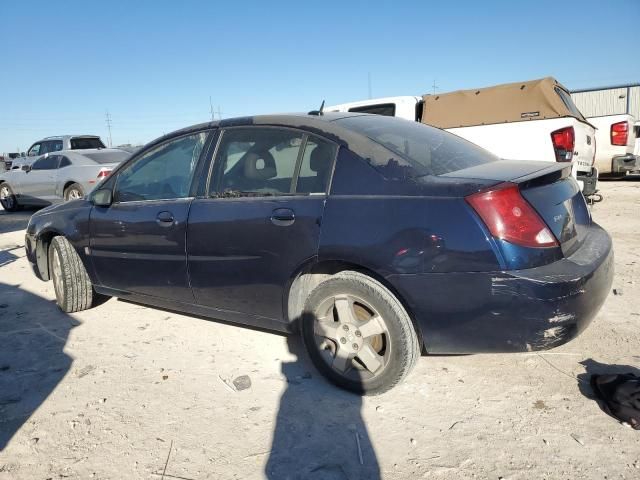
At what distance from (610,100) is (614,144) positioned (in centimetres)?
1652

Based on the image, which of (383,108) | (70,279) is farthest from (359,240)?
(383,108)

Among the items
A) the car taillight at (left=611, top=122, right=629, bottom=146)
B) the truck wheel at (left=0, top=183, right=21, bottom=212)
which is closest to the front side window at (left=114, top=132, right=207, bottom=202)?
the car taillight at (left=611, top=122, right=629, bottom=146)

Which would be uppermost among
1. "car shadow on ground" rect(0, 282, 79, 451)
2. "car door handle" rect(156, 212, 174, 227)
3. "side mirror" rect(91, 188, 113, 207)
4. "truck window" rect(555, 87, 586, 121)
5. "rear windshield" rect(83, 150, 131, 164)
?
"truck window" rect(555, 87, 586, 121)

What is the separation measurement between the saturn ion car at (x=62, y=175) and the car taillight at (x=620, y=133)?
33.9ft

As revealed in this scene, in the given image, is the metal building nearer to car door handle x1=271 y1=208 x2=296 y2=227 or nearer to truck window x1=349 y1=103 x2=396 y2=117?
truck window x1=349 y1=103 x2=396 y2=117

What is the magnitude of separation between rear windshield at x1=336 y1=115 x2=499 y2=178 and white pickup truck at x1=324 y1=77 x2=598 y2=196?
3689 millimetres

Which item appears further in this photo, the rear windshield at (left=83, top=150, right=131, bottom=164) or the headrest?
the rear windshield at (left=83, top=150, right=131, bottom=164)

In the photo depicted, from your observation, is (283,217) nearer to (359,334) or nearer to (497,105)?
(359,334)

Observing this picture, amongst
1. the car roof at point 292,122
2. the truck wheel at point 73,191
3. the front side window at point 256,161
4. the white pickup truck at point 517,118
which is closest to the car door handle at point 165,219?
the front side window at point 256,161

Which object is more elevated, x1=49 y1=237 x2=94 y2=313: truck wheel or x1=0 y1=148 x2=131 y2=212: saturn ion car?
x1=0 y1=148 x2=131 y2=212: saturn ion car

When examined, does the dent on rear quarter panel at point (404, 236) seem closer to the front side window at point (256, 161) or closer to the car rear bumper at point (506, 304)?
the car rear bumper at point (506, 304)

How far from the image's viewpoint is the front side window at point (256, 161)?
9.84 ft

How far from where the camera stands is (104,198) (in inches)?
151

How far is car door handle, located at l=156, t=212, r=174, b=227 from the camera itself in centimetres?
336
